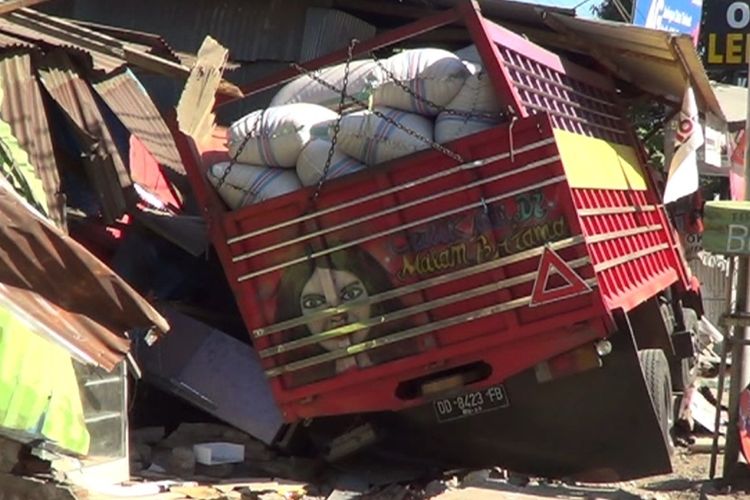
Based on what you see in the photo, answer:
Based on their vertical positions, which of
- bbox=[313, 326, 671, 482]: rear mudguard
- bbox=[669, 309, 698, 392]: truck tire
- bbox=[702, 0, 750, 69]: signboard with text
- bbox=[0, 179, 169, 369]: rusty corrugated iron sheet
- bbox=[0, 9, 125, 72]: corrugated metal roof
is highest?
bbox=[702, 0, 750, 69]: signboard with text

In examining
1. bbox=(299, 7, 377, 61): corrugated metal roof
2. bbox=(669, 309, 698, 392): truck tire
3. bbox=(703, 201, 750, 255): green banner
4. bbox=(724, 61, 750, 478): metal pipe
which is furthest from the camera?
bbox=(299, 7, 377, 61): corrugated metal roof

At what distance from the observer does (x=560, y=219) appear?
7719 millimetres

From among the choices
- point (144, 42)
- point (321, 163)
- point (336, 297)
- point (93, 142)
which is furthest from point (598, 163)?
point (144, 42)

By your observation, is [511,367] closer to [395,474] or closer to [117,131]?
[395,474]

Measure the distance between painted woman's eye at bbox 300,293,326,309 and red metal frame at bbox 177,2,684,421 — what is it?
241 millimetres

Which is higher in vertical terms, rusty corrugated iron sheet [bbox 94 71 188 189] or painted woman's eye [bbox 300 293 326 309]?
rusty corrugated iron sheet [bbox 94 71 188 189]

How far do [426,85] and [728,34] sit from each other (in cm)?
1123

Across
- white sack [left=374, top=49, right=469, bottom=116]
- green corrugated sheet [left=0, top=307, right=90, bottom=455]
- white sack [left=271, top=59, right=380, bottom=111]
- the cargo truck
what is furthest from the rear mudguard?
green corrugated sheet [left=0, top=307, right=90, bottom=455]

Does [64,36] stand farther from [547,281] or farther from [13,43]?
[547,281]

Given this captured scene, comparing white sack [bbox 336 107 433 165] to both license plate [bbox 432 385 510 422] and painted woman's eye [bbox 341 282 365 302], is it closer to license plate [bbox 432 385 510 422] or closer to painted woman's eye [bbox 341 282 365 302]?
painted woman's eye [bbox 341 282 365 302]

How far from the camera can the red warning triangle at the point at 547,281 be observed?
768cm

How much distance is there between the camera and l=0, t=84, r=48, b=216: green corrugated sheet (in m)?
7.31

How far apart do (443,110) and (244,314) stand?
1.73m

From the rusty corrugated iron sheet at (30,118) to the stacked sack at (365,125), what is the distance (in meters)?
1.28
